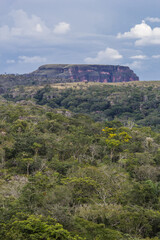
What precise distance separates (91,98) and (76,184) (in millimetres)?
73630

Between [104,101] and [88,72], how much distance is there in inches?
4132

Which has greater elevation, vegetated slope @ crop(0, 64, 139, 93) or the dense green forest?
vegetated slope @ crop(0, 64, 139, 93)

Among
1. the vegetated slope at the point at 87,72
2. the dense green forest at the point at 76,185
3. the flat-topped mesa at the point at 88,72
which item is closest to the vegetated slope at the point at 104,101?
the dense green forest at the point at 76,185

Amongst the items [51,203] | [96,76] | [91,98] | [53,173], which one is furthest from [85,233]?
[96,76]

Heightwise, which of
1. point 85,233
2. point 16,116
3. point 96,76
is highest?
point 96,76

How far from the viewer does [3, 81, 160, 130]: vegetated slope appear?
76.0 metres

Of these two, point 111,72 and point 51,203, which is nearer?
point 51,203

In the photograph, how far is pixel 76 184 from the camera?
1777 centimetres

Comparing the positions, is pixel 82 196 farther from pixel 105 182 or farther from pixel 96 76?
pixel 96 76

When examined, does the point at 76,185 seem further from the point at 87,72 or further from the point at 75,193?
the point at 87,72

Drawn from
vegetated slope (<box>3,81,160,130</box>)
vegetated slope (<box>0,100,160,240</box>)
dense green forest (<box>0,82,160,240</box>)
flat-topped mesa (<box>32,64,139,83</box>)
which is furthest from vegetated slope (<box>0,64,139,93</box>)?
vegetated slope (<box>0,100,160,240</box>)

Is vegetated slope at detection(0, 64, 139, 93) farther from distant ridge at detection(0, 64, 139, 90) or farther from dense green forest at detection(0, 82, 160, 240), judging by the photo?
dense green forest at detection(0, 82, 160, 240)

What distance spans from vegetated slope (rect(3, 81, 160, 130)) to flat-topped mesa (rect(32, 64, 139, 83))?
8107cm

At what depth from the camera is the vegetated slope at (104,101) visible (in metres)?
76.0
